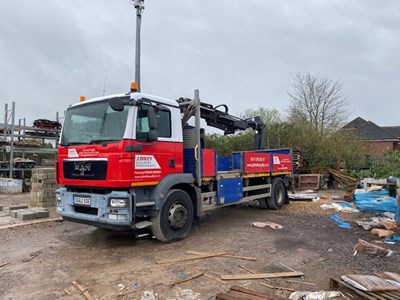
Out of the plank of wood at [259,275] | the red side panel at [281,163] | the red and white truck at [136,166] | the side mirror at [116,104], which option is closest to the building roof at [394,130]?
the red side panel at [281,163]

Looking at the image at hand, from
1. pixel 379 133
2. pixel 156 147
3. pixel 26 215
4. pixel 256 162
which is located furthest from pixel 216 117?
pixel 379 133

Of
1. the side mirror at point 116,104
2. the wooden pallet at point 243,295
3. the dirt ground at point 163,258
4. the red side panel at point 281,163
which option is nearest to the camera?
the wooden pallet at point 243,295

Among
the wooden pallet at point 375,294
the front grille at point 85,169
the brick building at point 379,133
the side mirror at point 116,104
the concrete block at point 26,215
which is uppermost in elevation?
the brick building at point 379,133

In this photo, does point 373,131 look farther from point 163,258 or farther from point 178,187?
point 163,258

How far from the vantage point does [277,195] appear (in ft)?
33.4

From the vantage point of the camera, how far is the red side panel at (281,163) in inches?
390

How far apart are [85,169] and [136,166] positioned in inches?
37.5

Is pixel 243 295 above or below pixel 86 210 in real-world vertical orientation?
below

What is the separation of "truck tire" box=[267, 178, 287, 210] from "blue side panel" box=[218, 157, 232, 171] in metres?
1.99

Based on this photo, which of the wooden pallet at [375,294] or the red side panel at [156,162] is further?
the red side panel at [156,162]

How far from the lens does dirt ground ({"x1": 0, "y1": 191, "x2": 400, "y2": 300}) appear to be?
4.09 m

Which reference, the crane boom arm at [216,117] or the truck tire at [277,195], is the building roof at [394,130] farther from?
the crane boom arm at [216,117]

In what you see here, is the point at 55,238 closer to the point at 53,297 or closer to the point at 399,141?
the point at 53,297

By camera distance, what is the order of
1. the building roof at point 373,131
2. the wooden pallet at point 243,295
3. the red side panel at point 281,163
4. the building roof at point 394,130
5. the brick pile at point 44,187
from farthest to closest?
the building roof at point 394,130, the building roof at point 373,131, the red side panel at point 281,163, the brick pile at point 44,187, the wooden pallet at point 243,295
